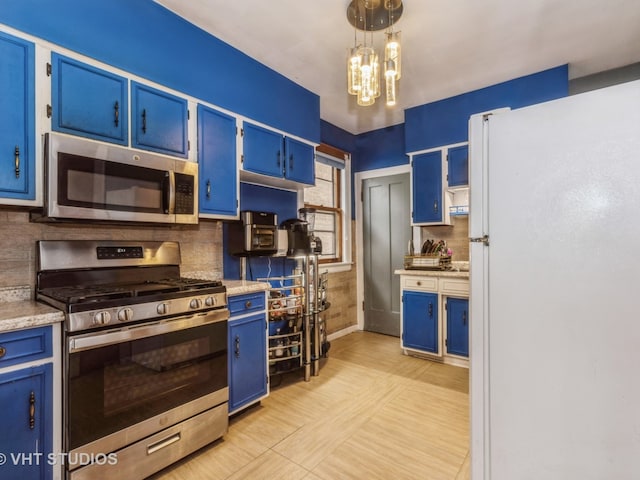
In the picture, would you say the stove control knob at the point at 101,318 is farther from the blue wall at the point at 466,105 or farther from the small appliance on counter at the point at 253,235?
the blue wall at the point at 466,105

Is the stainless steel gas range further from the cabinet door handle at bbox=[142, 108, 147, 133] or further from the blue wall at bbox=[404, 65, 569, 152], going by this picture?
the blue wall at bbox=[404, 65, 569, 152]

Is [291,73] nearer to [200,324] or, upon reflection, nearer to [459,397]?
[200,324]

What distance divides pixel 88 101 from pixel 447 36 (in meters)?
2.46

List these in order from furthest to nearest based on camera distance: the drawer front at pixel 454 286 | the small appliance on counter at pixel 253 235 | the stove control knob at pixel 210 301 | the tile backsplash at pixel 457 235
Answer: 1. the tile backsplash at pixel 457 235
2. the drawer front at pixel 454 286
3. the small appliance on counter at pixel 253 235
4. the stove control knob at pixel 210 301

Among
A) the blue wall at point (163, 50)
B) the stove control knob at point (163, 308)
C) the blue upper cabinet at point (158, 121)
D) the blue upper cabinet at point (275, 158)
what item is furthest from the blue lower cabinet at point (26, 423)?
the blue upper cabinet at point (275, 158)

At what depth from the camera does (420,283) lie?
3438mm

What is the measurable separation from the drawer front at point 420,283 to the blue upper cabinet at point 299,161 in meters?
1.49

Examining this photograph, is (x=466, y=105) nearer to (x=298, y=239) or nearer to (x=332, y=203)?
(x=332, y=203)

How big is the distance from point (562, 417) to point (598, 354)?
26 cm

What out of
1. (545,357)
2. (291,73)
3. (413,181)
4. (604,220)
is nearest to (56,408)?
(545,357)

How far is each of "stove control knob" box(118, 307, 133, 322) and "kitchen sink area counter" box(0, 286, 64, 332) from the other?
22cm

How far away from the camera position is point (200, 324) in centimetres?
191

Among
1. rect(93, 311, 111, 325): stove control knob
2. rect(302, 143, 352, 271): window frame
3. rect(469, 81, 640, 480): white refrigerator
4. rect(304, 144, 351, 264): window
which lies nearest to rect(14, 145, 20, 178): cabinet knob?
rect(93, 311, 111, 325): stove control knob

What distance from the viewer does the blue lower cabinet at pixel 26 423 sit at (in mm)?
1297
